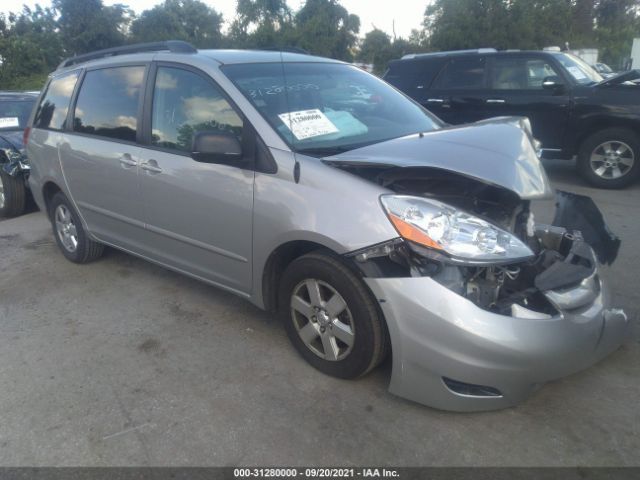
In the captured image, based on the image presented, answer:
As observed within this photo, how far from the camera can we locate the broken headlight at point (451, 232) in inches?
93.0

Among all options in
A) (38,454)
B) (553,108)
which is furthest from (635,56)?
(38,454)

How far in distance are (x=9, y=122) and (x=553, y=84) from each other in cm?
717

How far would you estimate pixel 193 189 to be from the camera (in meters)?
3.32

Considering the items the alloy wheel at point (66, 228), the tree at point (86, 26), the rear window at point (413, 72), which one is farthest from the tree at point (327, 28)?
the alloy wheel at point (66, 228)

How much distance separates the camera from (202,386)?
2908 millimetres

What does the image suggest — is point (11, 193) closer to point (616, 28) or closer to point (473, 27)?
point (473, 27)

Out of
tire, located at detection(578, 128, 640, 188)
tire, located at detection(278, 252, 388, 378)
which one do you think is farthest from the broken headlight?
tire, located at detection(578, 128, 640, 188)

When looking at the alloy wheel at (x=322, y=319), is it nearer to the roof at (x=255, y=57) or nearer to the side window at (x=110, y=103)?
the roof at (x=255, y=57)

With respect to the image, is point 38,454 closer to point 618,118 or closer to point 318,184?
point 318,184

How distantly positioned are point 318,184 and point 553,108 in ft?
18.7

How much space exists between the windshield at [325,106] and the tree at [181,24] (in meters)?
37.0

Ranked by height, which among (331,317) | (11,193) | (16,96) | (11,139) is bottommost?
(11,193)

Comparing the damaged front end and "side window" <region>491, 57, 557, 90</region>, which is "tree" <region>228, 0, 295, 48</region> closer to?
"side window" <region>491, 57, 557, 90</region>

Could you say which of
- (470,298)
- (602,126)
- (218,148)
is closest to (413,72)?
(602,126)
